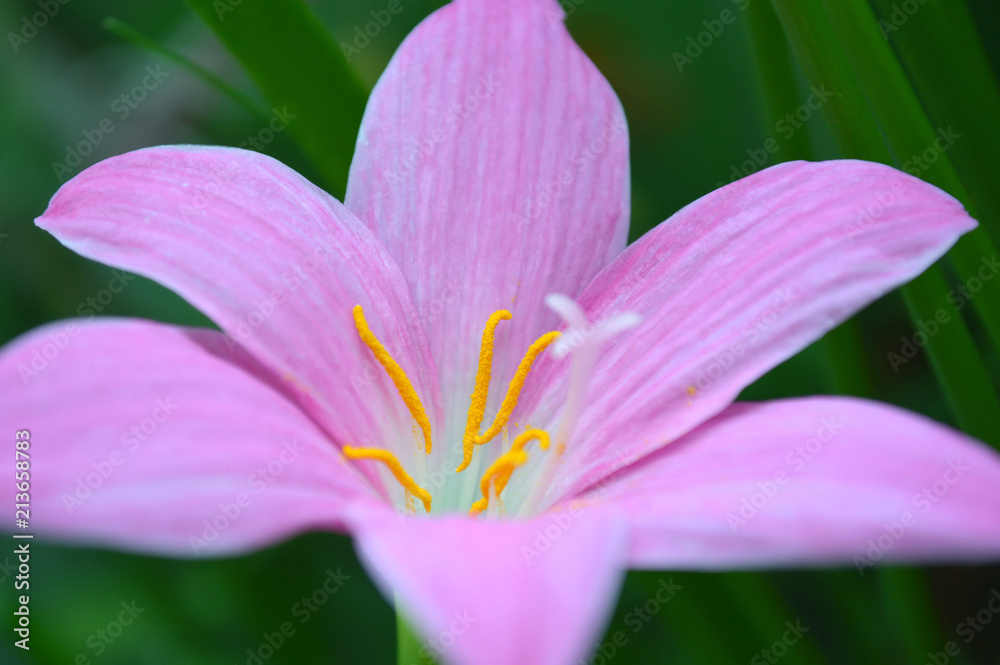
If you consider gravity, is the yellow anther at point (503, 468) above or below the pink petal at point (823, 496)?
below

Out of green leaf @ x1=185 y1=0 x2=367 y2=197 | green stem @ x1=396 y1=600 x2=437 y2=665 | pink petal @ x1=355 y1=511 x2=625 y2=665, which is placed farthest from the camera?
green leaf @ x1=185 y1=0 x2=367 y2=197

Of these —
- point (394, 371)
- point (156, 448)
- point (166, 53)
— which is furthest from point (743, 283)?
point (166, 53)

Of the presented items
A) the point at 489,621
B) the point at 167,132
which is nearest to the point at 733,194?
the point at 489,621

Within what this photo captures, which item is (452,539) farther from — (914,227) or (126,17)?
(126,17)

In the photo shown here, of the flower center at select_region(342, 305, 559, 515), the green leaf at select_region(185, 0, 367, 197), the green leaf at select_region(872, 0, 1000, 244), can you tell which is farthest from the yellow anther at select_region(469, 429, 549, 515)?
the green leaf at select_region(872, 0, 1000, 244)

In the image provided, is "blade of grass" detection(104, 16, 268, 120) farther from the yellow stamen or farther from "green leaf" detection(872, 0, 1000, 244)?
"green leaf" detection(872, 0, 1000, 244)

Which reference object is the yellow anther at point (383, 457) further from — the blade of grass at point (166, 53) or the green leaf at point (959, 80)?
the green leaf at point (959, 80)

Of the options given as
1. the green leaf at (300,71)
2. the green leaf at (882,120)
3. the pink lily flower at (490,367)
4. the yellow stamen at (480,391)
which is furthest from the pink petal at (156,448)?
the green leaf at (882,120)
